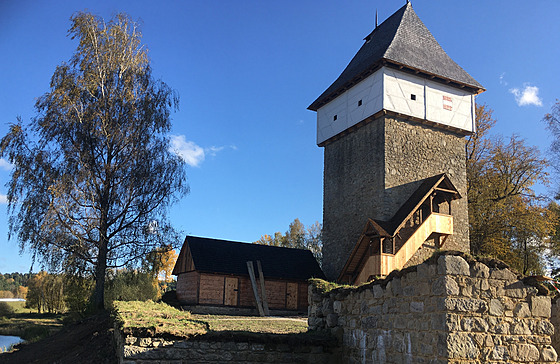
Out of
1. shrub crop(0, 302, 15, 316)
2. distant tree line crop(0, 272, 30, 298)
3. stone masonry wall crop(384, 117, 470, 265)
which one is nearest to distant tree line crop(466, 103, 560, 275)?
stone masonry wall crop(384, 117, 470, 265)

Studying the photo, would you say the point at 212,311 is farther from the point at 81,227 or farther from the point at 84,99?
the point at 84,99

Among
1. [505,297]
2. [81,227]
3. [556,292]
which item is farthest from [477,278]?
[81,227]

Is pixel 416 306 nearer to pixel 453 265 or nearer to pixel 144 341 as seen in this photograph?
pixel 453 265

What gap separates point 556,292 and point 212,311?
16.0 meters

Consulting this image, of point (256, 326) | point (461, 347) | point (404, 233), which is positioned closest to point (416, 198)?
point (404, 233)

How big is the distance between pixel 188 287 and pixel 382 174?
10289mm

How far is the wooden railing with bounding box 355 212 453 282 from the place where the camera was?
19.0m

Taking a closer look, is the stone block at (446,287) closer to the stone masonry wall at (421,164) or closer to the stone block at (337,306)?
the stone block at (337,306)

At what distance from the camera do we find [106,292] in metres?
23.9

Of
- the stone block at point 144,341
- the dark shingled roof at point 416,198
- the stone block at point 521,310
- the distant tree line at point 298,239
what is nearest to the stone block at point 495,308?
the stone block at point 521,310

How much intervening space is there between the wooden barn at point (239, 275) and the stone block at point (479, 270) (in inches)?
612

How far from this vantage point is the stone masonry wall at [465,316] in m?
6.56

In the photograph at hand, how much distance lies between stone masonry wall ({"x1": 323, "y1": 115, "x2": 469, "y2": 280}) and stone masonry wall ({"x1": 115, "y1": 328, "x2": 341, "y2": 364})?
11.9 metres

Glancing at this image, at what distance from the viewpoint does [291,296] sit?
23.1m
